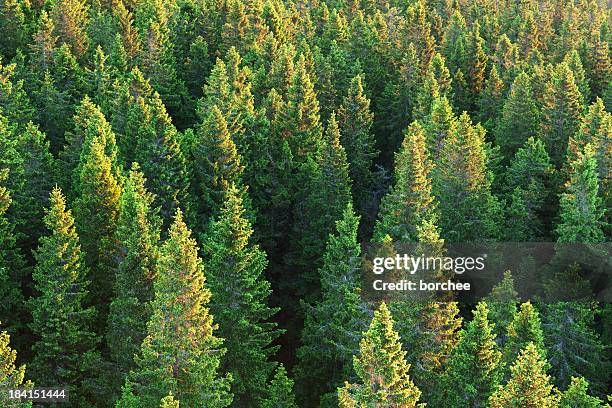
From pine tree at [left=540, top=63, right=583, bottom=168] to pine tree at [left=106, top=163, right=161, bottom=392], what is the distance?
30468 millimetres

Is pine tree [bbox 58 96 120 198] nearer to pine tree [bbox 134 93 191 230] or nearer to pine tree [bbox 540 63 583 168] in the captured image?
pine tree [bbox 134 93 191 230]

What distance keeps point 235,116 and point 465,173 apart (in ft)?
53.7

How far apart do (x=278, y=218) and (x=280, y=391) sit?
19.3 m

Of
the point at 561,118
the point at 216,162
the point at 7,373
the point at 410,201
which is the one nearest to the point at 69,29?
the point at 216,162

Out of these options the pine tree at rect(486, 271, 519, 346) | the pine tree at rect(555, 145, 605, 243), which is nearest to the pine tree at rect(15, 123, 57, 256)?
the pine tree at rect(486, 271, 519, 346)

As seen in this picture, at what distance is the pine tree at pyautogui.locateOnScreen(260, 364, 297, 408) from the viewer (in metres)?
32.0

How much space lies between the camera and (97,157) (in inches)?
1511

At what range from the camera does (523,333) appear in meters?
30.5

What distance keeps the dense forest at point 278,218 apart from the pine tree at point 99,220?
0.12 m

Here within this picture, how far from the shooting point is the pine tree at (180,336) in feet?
92.0

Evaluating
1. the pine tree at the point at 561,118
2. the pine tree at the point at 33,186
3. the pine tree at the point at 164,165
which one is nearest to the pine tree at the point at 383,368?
the pine tree at the point at 164,165

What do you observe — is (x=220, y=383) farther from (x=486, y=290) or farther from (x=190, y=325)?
(x=486, y=290)

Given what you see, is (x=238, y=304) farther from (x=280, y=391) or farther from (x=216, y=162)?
(x=216, y=162)

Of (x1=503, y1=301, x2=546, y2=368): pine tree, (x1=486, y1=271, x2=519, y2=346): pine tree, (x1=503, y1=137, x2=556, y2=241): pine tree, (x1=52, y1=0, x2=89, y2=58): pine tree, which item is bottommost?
(x1=503, y1=301, x2=546, y2=368): pine tree
